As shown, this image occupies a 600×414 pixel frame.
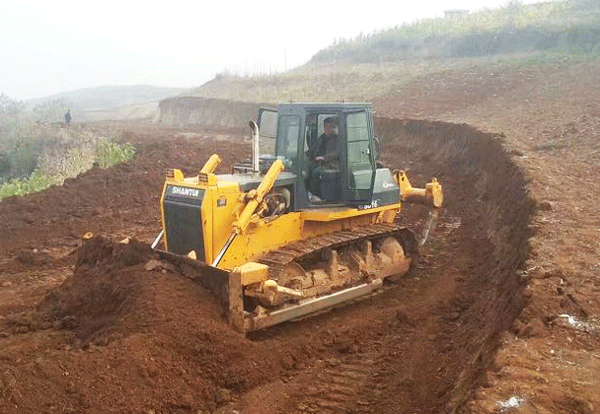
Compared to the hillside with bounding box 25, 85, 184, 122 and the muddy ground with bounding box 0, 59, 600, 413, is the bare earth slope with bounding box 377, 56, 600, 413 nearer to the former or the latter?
the muddy ground with bounding box 0, 59, 600, 413

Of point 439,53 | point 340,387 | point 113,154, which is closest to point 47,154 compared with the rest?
point 113,154

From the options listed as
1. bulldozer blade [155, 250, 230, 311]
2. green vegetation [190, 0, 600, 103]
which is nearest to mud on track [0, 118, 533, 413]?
bulldozer blade [155, 250, 230, 311]

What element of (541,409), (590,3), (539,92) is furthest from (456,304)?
(590,3)

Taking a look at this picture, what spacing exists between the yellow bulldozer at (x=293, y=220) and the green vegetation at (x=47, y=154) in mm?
10305

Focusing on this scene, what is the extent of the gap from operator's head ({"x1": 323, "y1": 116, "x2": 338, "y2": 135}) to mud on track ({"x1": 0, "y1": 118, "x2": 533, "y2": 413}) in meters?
2.36

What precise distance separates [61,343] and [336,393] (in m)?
2.88

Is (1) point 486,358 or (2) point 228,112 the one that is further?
(2) point 228,112

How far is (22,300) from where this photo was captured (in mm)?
9594

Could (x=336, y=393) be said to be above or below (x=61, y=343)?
below

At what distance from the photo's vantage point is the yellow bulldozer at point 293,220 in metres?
7.91

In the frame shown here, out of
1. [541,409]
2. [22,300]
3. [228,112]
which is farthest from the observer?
[228,112]

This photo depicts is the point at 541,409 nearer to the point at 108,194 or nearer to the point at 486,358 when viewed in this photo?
the point at 486,358

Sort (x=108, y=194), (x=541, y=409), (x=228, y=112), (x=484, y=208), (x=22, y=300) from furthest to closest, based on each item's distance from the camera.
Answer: (x=228, y=112) → (x=108, y=194) → (x=484, y=208) → (x=22, y=300) → (x=541, y=409)

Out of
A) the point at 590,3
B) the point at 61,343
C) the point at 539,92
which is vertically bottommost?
the point at 61,343
